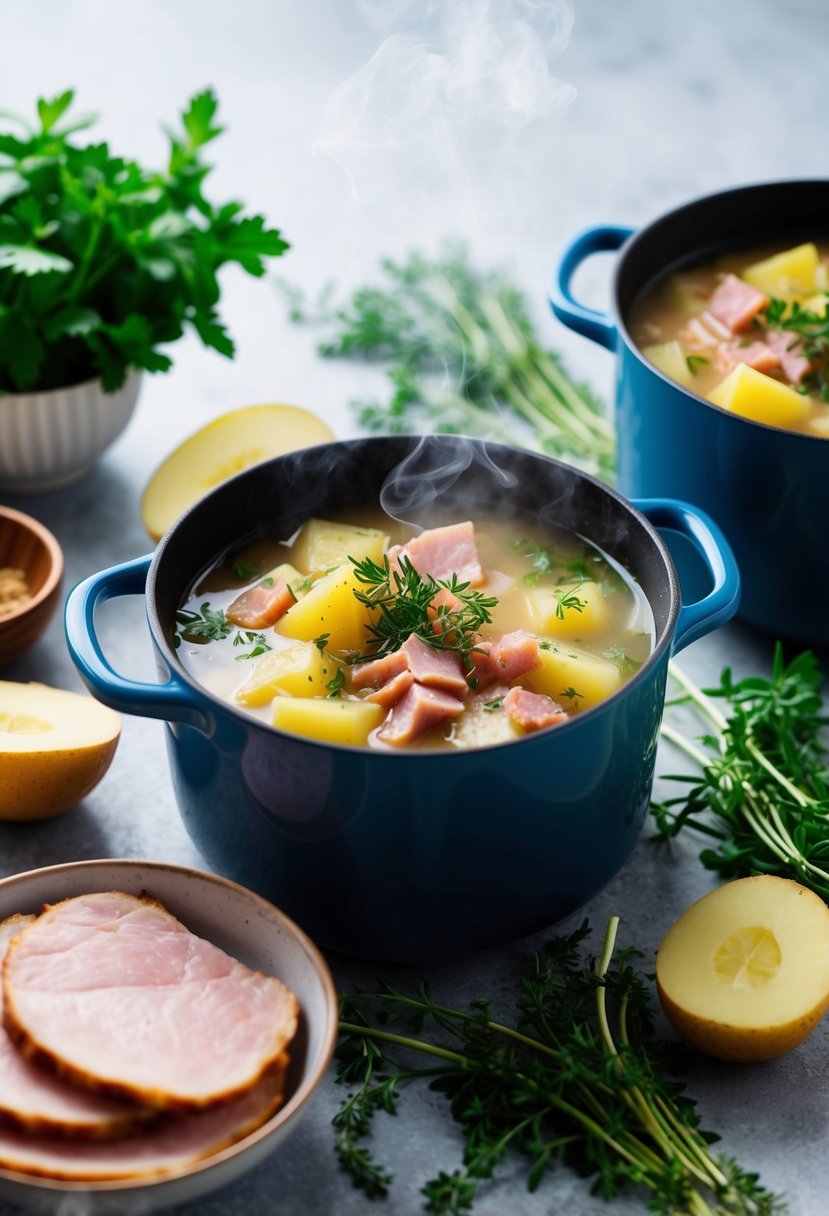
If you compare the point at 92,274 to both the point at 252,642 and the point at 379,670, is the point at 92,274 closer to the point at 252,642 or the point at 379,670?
the point at 252,642

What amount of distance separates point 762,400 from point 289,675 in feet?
3.73

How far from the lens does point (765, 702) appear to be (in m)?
2.66

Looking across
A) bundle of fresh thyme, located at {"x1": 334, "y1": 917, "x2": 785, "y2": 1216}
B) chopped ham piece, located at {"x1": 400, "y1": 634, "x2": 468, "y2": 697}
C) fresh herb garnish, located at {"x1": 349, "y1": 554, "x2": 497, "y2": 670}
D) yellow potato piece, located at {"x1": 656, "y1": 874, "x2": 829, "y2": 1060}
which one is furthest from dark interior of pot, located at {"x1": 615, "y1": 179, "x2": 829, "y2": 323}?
bundle of fresh thyme, located at {"x1": 334, "y1": 917, "x2": 785, "y2": 1216}

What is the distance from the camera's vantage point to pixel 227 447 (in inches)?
125

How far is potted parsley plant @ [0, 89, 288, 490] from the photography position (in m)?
3.07

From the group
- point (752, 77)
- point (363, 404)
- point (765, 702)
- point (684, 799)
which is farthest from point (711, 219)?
point (752, 77)

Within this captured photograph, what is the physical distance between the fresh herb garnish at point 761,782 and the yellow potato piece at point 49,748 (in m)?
0.99

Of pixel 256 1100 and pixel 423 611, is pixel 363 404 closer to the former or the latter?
pixel 423 611

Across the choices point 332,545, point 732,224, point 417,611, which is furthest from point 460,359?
point 417,611

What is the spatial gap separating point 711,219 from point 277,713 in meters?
1.81

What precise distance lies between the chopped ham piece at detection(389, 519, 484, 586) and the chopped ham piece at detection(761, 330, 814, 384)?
83 cm

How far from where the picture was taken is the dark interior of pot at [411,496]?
2496 millimetres

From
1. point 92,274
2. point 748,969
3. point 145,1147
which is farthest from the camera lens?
point 92,274

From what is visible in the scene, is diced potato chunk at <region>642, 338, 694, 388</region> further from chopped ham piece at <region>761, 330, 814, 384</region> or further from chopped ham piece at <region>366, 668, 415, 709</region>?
chopped ham piece at <region>366, 668, 415, 709</region>
